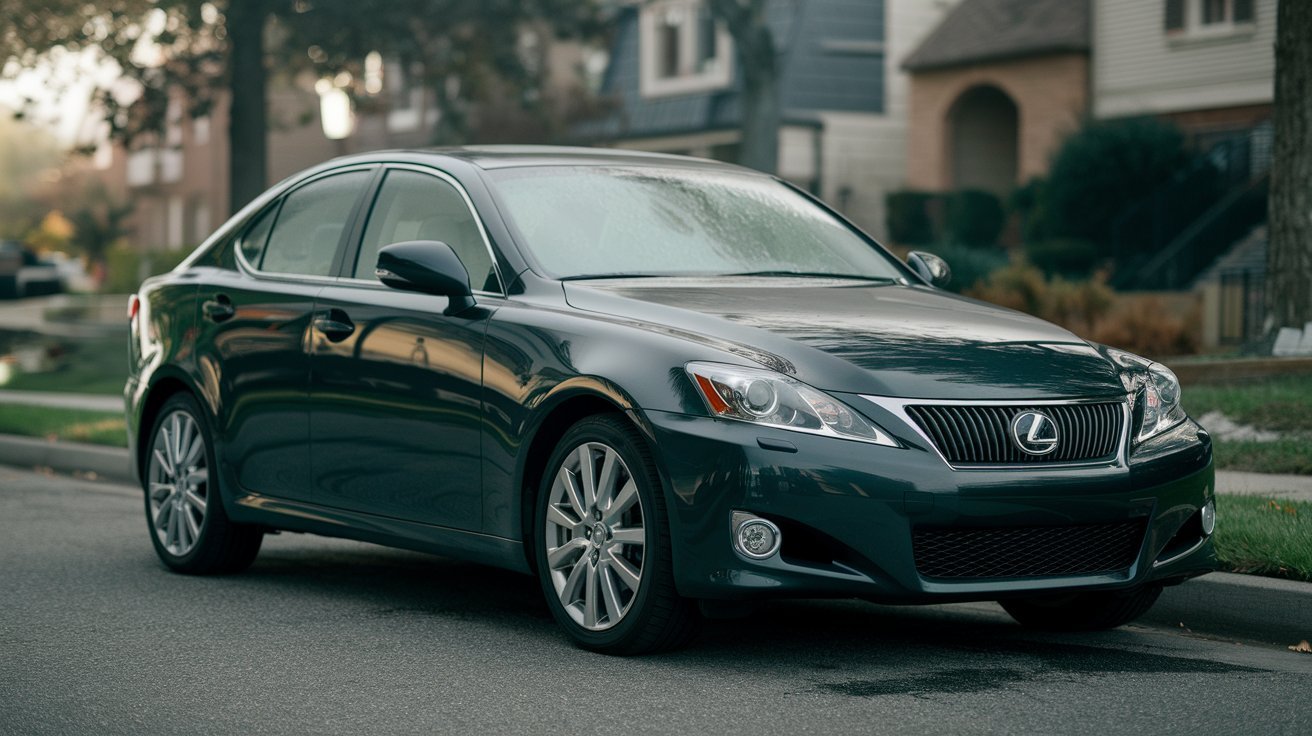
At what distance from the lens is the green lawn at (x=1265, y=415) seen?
9.95 metres

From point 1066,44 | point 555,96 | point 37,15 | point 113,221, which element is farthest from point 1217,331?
point 113,221

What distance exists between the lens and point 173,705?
17.5 ft

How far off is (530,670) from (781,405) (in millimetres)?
1184

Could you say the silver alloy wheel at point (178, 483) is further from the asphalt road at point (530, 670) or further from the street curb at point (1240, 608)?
the street curb at point (1240, 608)

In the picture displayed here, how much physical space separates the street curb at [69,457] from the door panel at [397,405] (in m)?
5.79

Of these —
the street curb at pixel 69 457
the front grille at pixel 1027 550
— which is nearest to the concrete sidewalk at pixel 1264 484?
the front grille at pixel 1027 550

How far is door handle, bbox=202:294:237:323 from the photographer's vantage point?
7.90 metres

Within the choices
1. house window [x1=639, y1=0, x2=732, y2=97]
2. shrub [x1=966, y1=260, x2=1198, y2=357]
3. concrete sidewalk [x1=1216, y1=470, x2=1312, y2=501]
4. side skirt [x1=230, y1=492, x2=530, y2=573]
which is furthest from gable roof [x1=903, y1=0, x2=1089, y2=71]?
side skirt [x1=230, y1=492, x2=530, y2=573]

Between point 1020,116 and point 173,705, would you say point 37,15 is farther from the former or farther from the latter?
point 173,705

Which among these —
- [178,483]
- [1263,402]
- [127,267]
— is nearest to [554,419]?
[178,483]

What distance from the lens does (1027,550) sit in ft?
18.7

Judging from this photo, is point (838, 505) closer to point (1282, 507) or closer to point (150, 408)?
point (1282, 507)

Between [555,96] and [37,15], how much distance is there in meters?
14.6

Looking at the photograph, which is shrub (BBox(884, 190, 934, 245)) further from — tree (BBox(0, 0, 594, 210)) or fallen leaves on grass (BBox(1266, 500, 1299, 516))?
fallen leaves on grass (BBox(1266, 500, 1299, 516))
